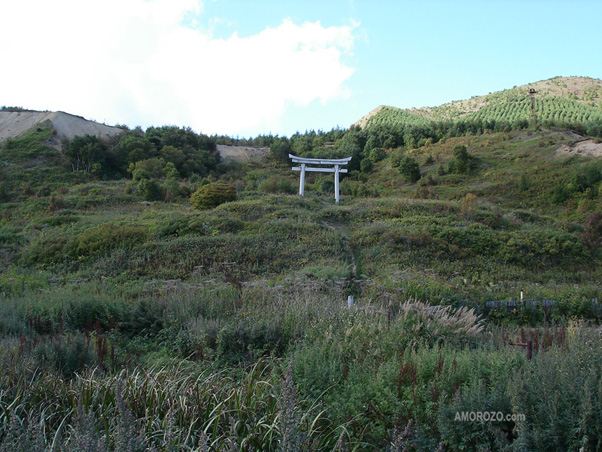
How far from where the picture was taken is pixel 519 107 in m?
70.9

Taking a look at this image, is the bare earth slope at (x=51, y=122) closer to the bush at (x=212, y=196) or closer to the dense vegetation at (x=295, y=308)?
the dense vegetation at (x=295, y=308)

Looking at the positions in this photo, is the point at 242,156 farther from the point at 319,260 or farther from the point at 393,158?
the point at 319,260

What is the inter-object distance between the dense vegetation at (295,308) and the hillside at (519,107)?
32829 millimetres

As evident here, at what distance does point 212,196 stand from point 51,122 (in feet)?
82.9

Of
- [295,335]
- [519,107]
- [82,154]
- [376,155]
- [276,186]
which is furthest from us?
[519,107]

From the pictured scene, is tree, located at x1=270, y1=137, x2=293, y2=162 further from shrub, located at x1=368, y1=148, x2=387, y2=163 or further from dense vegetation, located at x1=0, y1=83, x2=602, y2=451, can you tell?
dense vegetation, located at x1=0, y1=83, x2=602, y2=451

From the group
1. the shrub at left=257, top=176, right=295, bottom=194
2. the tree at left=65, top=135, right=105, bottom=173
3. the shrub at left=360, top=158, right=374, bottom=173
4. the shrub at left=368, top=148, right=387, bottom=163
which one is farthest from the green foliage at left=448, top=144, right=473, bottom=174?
the tree at left=65, top=135, right=105, bottom=173

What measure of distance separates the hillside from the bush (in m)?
50.1

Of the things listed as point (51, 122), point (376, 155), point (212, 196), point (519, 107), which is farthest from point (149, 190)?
point (519, 107)

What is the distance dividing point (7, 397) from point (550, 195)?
1156 inches

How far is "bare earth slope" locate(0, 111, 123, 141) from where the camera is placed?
38237mm

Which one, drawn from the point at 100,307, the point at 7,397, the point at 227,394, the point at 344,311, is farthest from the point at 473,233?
the point at 7,397

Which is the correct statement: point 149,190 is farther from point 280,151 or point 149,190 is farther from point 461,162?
point 461,162

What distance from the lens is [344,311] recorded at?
5582mm
